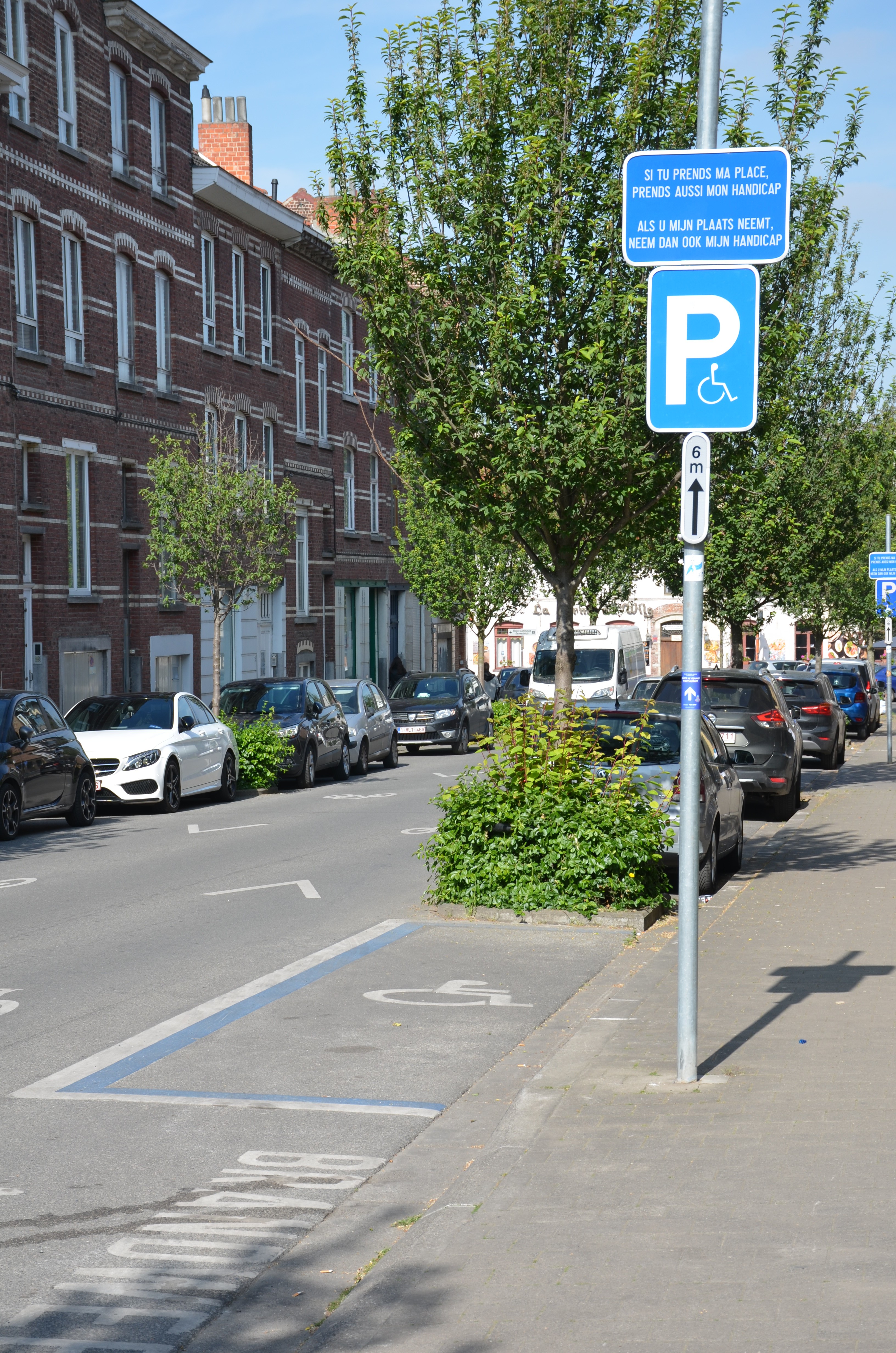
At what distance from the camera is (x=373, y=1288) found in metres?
4.42

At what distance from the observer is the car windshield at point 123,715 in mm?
20516

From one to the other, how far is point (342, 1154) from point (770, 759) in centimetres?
1281

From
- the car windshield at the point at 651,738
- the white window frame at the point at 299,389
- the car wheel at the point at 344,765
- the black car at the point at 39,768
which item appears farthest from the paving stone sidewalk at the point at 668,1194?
the white window frame at the point at 299,389

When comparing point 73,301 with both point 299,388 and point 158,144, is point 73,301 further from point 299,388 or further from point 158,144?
point 299,388

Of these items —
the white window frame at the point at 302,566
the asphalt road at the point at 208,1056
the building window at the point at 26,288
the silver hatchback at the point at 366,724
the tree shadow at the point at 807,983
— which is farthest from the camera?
the white window frame at the point at 302,566

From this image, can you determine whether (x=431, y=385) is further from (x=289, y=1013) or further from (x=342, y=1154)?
(x=342, y=1154)

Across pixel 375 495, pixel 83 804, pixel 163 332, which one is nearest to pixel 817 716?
pixel 83 804

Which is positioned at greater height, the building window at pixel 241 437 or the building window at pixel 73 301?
the building window at pixel 73 301

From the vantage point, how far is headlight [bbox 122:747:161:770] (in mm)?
19719

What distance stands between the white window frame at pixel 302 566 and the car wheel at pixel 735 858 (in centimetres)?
2886

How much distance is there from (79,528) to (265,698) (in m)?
6.80

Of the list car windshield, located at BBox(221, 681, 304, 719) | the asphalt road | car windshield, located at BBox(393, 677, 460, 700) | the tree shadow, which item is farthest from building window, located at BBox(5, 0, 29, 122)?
the tree shadow

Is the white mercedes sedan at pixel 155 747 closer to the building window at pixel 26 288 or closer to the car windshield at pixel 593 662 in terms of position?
the building window at pixel 26 288

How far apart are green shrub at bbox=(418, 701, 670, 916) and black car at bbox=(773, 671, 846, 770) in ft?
47.7
